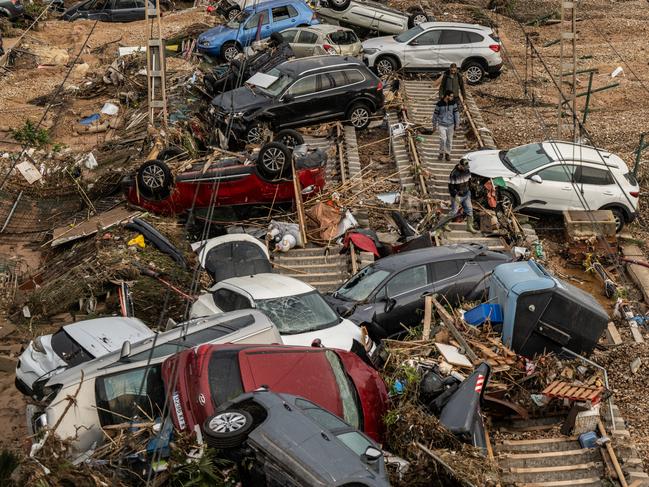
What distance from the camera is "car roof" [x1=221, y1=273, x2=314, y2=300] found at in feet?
41.2

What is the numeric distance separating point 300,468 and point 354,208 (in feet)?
36.3

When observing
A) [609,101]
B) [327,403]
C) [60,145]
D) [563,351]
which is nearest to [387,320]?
[563,351]

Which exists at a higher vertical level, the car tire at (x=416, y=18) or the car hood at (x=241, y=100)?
the car hood at (x=241, y=100)

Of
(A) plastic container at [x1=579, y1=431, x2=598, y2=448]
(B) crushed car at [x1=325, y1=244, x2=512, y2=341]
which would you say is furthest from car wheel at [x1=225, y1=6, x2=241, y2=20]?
(A) plastic container at [x1=579, y1=431, x2=598, y2=448]

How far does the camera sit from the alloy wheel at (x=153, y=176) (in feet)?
56.3

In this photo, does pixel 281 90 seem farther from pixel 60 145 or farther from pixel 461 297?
pixel 461 297

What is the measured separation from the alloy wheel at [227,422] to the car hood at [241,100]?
1309 centimetres

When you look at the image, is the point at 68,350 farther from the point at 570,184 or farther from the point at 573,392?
the point at 570,184

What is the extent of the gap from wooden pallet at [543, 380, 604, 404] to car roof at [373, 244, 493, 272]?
3445 millimetres

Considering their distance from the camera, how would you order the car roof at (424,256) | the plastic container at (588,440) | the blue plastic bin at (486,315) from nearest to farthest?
the plastic container at (588,440)
the blue plastic bin at (486,315)
the car roof at (424,256)

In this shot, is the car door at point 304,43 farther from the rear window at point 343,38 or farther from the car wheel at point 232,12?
the car wheel at point 232,12

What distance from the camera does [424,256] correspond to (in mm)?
13875

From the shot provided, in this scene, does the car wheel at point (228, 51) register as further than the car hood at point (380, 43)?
Yes

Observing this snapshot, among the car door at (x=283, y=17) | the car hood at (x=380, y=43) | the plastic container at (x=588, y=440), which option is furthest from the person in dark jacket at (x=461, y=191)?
the car door at (x=283, y=17)
